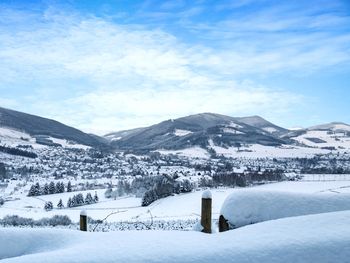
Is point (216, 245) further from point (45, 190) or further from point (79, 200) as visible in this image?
point (45, 190)

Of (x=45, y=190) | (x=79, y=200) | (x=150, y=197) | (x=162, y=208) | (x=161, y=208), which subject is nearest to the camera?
(x=162, y=208)

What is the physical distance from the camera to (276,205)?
5273 millimetres

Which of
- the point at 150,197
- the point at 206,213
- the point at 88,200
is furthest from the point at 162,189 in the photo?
the point at 206,213

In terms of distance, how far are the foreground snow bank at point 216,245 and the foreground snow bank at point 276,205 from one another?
1.33 metres

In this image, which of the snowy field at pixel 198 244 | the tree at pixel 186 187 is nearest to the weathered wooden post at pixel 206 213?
the snowy field at pixel 198 244

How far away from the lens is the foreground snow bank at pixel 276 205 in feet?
16.9

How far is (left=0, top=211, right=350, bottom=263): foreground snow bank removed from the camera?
3.06 meters

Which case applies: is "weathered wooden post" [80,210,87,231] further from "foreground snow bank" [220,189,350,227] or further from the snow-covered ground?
the snow-covered ground

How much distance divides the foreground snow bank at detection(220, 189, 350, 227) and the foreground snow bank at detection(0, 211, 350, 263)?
133 cm

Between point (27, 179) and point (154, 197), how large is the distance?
86176 mm

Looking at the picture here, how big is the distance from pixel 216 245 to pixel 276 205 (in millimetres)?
2280

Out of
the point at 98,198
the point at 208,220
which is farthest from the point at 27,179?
the point at 208,220

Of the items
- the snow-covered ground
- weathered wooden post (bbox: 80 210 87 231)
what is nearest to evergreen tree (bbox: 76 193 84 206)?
the snow-covered ground

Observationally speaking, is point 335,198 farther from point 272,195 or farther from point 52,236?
point 52,236
